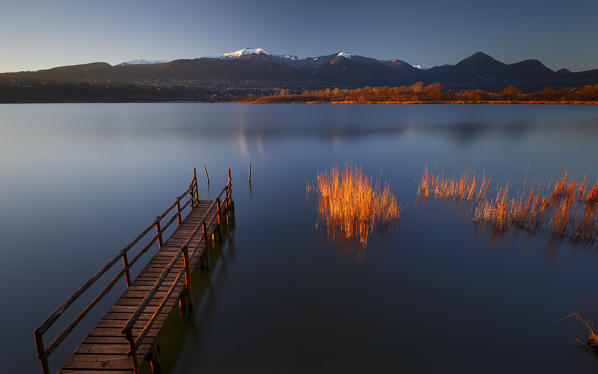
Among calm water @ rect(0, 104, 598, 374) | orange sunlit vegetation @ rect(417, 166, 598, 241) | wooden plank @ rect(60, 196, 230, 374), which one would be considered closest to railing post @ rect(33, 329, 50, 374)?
wooden plank @ rect(60, 196, 230, 374)

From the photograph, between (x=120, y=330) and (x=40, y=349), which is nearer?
(x=40, y=349)

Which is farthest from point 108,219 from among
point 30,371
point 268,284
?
point 268,284

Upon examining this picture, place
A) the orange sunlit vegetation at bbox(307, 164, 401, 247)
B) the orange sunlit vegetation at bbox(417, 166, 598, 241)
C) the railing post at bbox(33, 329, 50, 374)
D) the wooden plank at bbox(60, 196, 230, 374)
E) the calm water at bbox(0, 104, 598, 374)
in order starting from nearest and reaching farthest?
the railing post at bbox(33, 329, 50, 374) < the wooden plank at bbox(60, 196, 230, 374) < the calm water at bbox(0, 104, 598, 374) < the orange sunlit vegetation at bbox(417, 166, 598, 241) < the orange sunlit vegetation at bbox(307, 164, 401, 247)

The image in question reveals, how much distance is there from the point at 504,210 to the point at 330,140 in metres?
28.6

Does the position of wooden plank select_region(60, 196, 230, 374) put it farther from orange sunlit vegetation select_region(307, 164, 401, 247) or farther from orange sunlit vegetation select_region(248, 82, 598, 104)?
orange sunlit vegetation select_region(248, 82, 598, 104)

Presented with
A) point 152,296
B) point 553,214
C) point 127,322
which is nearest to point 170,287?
point 152,296

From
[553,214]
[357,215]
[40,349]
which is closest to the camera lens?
[40,349]

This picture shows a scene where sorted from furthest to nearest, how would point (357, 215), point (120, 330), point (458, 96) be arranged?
point (458, 96) < point (357, 215) < point (120, 330)

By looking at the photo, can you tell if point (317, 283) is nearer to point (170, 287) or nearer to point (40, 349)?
point (170, 287)

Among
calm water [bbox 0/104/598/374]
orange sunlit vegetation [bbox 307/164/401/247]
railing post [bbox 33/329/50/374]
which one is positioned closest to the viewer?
railing post [bbox 33/329/50/374]

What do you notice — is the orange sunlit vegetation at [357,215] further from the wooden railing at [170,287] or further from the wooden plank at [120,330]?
the wooden plank at [120,330]

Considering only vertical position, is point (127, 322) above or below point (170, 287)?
above

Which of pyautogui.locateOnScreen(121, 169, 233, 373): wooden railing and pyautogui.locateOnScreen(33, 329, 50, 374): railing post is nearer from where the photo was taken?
pyautogui.locateOnScreen(33, 329, 50, 374): railing post

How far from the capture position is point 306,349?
278 inches
